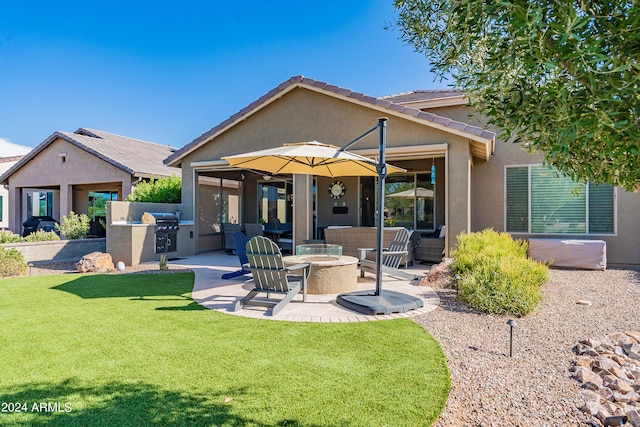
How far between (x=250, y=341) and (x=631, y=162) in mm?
3995

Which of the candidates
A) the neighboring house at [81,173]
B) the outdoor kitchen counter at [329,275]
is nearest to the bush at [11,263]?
the neighboring house at [81,173]

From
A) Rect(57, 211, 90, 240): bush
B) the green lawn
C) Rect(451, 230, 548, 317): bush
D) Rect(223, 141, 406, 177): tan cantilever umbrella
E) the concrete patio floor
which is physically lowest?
the green lawn

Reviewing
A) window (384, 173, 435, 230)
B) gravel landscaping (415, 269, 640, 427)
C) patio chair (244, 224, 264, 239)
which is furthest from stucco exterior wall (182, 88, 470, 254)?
window (384, 173, 435, 230)

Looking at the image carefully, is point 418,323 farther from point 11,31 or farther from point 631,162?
point 11,31

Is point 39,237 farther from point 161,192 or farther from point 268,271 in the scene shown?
point 268,271

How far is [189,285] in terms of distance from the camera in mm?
7762

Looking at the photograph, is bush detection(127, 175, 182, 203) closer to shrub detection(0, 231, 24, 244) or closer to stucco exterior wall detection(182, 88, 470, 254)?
stucco exterior wall detection(182, 88, 470, 254)

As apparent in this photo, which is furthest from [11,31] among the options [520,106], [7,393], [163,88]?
[520,106]

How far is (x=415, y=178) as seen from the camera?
1353cm

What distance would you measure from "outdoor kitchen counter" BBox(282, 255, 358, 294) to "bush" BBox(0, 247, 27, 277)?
24.9 ft

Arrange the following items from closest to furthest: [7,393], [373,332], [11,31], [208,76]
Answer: [7,393], [373,332], [11,31], [208,76]

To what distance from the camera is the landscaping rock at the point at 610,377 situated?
2963 millimetres

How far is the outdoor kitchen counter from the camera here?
6.78 metres

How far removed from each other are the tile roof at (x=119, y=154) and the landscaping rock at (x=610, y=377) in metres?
15.5
